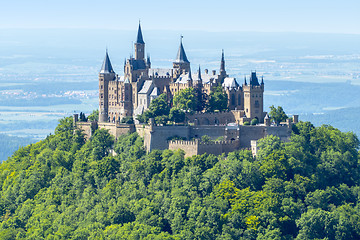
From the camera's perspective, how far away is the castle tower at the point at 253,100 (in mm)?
94812

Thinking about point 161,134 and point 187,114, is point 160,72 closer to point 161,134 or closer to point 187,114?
point 187,114

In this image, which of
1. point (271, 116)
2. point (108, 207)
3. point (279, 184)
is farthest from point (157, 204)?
point (271, 116)

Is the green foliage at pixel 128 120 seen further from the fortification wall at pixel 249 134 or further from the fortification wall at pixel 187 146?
the fortification wall at pixel 249 134

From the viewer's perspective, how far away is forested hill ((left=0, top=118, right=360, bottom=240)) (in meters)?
76.6

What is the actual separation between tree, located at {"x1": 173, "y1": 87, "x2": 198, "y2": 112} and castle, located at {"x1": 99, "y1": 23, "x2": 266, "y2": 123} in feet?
8.12

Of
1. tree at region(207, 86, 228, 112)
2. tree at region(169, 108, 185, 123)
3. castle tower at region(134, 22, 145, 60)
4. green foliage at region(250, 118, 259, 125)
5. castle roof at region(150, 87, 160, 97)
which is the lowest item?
green foliage at region(250, 118, 259, 125)

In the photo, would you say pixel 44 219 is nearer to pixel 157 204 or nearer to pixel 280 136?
pixel 157 204

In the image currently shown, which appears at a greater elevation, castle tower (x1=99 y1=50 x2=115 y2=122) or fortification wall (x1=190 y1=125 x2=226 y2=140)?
castle tower (x1=99 y1=50 x2=115 y2=122)

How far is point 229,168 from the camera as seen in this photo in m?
81.9

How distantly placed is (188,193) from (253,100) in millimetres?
18528

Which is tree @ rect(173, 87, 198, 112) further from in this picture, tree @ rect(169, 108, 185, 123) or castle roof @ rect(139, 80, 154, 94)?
castle roof @ rect(139, 80, 154, 94)

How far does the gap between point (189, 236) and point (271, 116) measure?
23.1 m

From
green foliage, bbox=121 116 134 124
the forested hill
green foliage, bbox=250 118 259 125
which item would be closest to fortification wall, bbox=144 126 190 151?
the forested hill

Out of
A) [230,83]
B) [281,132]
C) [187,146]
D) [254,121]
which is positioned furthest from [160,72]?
[281,132]
